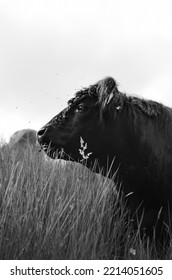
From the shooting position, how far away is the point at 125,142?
4156mm

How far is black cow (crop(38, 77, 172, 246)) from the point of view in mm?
4145

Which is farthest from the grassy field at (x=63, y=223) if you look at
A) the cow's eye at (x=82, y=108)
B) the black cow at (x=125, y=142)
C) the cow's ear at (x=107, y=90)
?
the cow's ear at (x=107, y=90)

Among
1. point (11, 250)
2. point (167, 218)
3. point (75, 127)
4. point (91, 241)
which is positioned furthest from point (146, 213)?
point (11, 250)

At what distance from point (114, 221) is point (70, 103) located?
3.52 feet

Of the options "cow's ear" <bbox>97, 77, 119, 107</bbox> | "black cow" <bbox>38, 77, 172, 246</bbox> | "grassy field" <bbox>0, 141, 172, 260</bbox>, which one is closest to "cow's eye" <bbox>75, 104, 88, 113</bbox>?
"black cow" <bbox>38, 77, 172, 246</bbox>

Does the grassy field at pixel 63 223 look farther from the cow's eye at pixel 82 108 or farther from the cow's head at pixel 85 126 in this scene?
the cow's eye at pixel 82 108

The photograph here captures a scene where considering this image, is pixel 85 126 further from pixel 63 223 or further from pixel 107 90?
pixel 63 223

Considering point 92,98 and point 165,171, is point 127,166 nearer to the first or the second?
point 165,171

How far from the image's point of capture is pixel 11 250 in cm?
354

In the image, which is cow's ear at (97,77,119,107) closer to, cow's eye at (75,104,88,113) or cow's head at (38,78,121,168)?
cow's head at (38,78,121,168)

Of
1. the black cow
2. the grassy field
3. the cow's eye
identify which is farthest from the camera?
the cow's eye

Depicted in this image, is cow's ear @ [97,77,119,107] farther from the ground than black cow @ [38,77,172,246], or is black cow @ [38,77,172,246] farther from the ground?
cow's ear @ [97,77,119,107]

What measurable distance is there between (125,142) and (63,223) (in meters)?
0.87

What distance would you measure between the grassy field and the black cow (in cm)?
22
